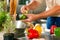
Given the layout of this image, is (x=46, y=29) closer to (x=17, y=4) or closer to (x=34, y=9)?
(x=34, y=9)

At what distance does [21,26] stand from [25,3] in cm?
20

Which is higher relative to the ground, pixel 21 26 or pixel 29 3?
pixel 29 3

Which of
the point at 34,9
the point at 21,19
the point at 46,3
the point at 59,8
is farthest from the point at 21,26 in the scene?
the point at 59,8

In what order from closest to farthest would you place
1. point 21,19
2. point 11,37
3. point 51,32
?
point 11,37
point 51,32
point 21,19

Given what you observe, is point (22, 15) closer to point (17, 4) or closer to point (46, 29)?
point (17, 4)

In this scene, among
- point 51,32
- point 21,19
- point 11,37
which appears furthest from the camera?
point 21,19

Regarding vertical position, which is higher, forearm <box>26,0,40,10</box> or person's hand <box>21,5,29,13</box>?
forearm <box>26,0,40,10</box>

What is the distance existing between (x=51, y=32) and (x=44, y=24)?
0.38ft

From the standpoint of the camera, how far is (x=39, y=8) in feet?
4.00

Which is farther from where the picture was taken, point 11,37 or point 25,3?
point 25,3

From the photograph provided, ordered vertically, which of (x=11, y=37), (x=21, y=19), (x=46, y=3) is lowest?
(x=11, y=37)

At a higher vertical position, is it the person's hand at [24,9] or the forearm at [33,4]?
the forearm at [33,4]

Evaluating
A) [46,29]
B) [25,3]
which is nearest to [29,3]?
[25,3]

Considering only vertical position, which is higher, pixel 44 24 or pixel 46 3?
pixel 46 3
